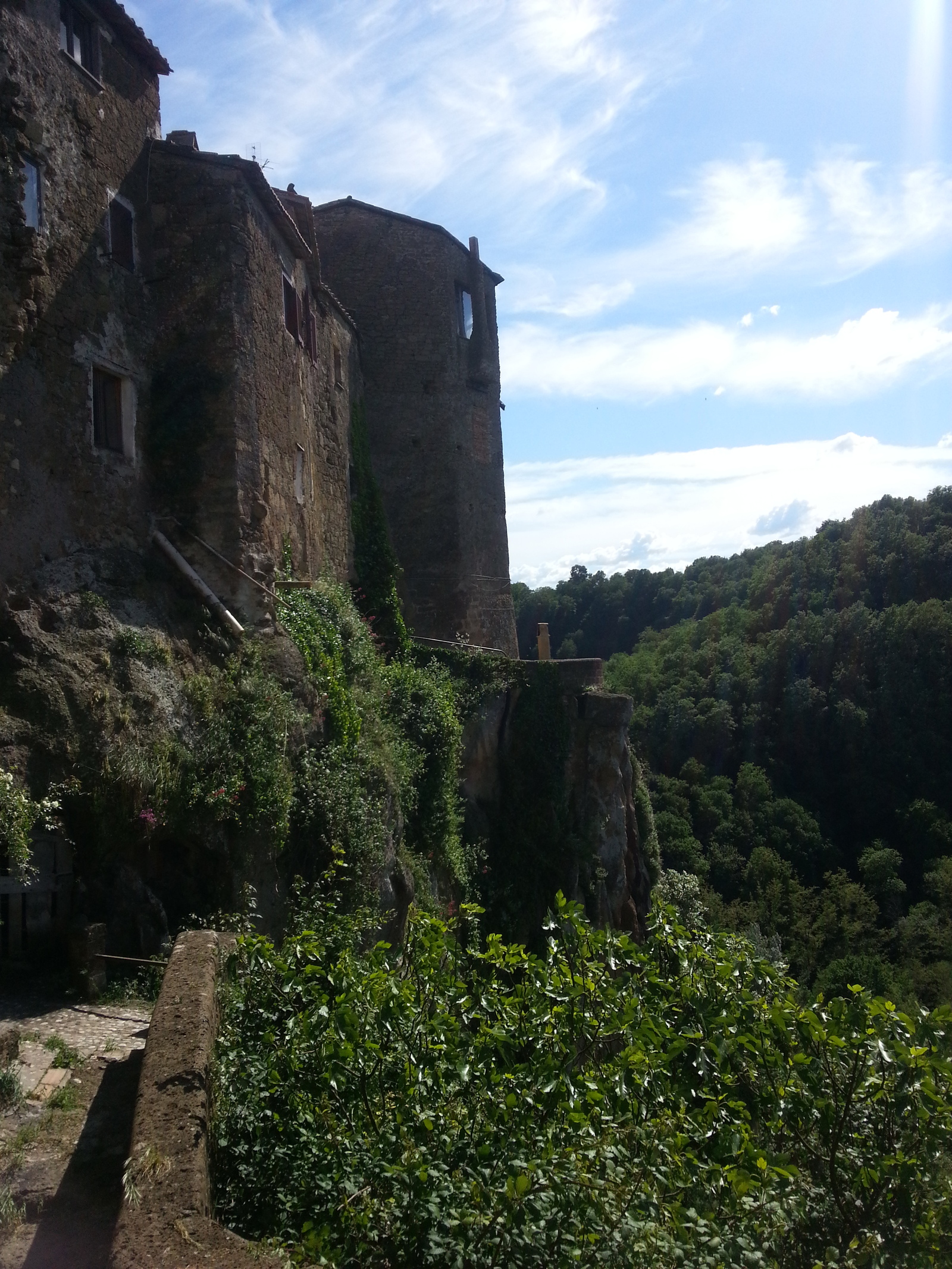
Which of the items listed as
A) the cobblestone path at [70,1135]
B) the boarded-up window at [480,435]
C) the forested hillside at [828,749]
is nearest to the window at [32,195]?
the cobblestone path at [70,1135]

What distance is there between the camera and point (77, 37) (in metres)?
12.1

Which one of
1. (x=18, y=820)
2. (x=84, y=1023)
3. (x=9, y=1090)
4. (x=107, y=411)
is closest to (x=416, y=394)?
(x=107, y=411)

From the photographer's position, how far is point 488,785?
66.0 feet

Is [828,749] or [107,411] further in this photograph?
[828,749]

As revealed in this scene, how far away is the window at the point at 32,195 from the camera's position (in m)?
10.8

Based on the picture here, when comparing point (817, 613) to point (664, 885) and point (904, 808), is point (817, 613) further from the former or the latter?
point (664, 885)

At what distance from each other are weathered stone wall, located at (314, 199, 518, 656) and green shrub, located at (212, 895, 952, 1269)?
698 inches

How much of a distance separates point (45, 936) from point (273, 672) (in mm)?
4374

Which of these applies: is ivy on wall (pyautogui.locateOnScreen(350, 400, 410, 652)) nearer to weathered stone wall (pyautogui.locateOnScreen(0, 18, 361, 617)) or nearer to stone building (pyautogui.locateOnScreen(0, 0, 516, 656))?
stone building (pyautogui.locateOnScreen(0, 0, 516, 656))

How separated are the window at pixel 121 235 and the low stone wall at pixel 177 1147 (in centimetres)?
1006

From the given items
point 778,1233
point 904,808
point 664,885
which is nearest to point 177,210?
point 778,1233

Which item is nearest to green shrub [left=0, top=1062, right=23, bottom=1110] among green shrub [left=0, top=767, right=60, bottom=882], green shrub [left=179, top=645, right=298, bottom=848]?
green shrub [left=0, top=767, right=60, bottom=882]

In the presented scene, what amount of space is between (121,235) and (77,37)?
2.31 meters

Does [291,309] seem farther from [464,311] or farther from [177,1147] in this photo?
[177,1147]
